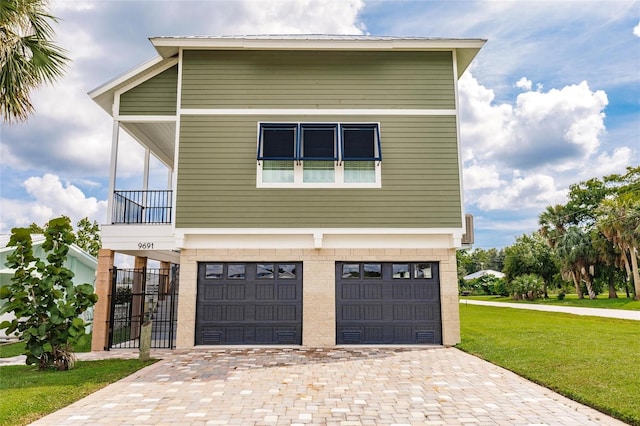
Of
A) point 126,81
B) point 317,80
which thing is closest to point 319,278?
point 317,80

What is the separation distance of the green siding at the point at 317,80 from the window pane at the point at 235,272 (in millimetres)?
4285

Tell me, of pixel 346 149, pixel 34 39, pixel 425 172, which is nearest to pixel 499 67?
pixel 425 172

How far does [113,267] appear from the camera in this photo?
1131cm

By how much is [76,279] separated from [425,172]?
15.4 metres

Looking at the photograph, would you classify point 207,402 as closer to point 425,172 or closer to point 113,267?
point 113,267

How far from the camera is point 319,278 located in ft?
36.2

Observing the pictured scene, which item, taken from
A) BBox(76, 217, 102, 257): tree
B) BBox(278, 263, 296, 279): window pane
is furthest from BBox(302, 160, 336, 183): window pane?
BBox(76, 217, 102, 257): tree

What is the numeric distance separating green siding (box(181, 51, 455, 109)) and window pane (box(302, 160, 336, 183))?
1.57 metres

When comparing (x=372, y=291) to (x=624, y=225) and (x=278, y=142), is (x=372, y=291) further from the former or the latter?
(x=624, y=225)

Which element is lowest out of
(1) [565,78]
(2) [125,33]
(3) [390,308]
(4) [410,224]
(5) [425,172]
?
(3) [390,308]

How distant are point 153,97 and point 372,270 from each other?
Answer: 759cm

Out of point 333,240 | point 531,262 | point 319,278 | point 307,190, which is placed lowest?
point 319,278

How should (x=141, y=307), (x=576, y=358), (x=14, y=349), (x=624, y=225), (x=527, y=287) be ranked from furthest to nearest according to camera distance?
(x=527, y=287)
(x=624, y=225)
(x=141, y=307)
(x=14, y=349)
(x=576, y=358)

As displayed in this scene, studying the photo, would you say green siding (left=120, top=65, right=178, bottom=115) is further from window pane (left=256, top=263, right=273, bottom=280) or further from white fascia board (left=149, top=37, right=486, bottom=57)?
window pane (left=256, top=263, right=273, bottom=280)
